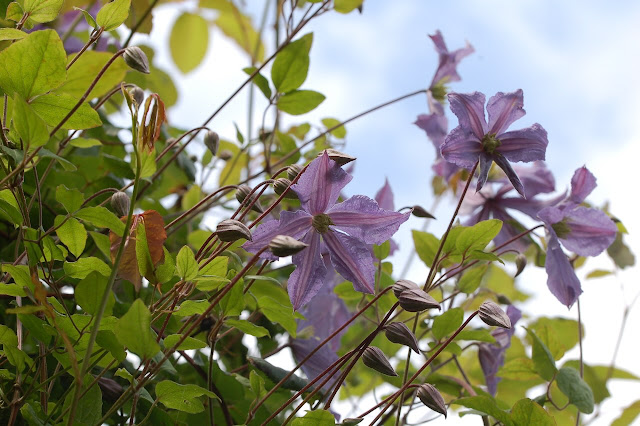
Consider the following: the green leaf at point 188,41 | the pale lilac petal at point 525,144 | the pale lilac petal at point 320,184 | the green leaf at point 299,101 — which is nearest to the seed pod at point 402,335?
the pale lilac petal at point 320,184

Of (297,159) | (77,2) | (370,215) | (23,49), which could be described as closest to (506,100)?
(370,215)

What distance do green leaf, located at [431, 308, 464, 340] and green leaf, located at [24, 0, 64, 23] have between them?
1.56ft

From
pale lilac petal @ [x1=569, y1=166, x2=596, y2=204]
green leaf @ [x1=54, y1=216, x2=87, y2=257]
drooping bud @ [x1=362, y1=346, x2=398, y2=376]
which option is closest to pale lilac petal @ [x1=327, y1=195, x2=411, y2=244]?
drooping bud @ [x1=362, y1=346, x2=398, y2=376]

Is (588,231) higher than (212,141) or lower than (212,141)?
higher

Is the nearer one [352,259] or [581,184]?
[352,259]

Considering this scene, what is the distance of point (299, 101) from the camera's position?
2.75 feet

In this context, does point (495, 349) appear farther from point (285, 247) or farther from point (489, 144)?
point (285, 247)

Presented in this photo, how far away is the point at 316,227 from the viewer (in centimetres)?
65

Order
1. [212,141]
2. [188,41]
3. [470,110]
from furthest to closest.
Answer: [188,41] < [212,141] < [470,110]

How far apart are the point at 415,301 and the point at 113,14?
365 millimetres

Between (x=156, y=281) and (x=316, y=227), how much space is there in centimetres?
17

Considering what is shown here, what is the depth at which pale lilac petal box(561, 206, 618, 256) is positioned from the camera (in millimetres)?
830

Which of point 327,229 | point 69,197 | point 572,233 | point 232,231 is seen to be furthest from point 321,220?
point 572,233

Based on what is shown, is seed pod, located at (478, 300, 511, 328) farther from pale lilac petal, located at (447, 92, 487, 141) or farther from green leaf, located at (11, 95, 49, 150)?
green leaf, located at (11, 95, 49, 150)
